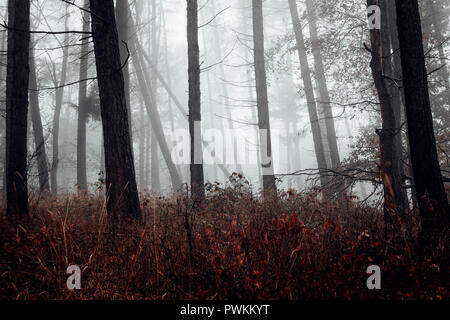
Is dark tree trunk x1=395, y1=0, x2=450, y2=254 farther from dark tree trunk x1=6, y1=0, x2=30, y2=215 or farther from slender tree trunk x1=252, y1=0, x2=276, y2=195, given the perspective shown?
dark tree trunk x1=6, y1=0, x2=30, y2=215

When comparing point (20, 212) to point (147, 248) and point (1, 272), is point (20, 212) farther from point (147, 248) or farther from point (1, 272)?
point (147, 248)

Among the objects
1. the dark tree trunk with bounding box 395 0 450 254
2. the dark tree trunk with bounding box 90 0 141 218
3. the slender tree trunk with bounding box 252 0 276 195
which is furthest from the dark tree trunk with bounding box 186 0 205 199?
the dark tree trunk with bounding box 395 0 450 254

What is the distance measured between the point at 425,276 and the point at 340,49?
10.5 metres

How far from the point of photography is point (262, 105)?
9430 mm

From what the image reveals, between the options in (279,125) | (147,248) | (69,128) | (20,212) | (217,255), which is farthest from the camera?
(279,125)

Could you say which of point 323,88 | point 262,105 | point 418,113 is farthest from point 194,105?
point 323,88

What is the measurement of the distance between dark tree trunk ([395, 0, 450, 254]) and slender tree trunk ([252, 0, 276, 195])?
5.26 meters

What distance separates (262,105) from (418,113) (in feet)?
20.3

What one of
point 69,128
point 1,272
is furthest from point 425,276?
point 69,128

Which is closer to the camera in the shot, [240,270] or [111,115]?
[240,270]

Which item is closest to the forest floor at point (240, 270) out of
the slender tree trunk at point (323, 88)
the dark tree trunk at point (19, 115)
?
the dark tree trunk at point (19, 115)

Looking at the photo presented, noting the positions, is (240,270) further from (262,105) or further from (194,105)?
(262,105)

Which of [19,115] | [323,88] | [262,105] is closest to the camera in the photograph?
[19,115]

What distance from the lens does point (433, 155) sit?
11.1ft
